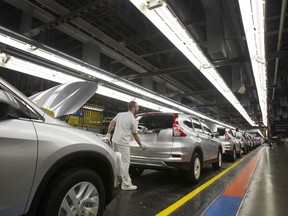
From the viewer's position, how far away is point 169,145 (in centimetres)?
475


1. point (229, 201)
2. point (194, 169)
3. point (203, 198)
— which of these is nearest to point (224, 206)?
point (229, 201)

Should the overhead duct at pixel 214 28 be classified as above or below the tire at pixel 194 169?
above

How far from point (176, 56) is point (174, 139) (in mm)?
5507

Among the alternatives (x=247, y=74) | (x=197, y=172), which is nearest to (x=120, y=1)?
(x=197, y=172)

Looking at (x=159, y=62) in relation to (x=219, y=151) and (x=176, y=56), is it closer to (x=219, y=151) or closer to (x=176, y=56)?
(x=176, y=56)

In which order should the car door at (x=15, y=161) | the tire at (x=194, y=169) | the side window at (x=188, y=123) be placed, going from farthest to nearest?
1. the side window at (x=188, y=123)
2. the tire at (x=194, y=169)
3. the car door at (x=15, y=161)

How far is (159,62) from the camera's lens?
9.03 meters

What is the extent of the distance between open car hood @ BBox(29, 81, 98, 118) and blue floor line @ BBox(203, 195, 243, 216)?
2.30 m

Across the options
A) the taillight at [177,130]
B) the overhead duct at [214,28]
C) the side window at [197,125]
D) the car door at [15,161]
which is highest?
the overhead duct at [214,28]

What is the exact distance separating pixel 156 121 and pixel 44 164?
3581mm

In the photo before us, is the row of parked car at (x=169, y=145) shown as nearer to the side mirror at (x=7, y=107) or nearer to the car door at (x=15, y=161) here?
the car door at (x=15, y=161)

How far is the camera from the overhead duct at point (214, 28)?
5.92m

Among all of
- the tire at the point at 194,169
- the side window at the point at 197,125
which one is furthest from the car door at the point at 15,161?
the side window at the point at 197,125

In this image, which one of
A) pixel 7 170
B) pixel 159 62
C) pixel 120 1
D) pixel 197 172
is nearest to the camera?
pixel 7 170
